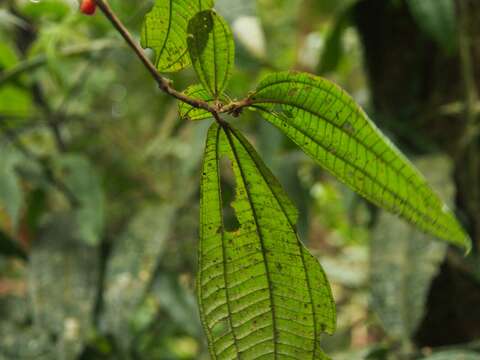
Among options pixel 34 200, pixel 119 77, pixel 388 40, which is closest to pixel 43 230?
pixel 34 200

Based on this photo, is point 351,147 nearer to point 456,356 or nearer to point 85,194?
point 456,356

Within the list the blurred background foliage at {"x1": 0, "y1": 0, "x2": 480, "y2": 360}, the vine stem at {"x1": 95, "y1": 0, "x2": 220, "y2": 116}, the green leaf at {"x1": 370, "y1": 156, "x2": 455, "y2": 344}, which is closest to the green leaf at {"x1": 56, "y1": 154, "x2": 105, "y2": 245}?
the blurred background foliage at {"x1": 0, "y1": 0, "x2": 480, "y2": 360}

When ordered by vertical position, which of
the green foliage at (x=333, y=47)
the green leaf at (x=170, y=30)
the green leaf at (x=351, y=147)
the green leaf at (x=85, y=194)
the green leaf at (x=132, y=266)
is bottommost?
the green leaf at (x=351, y=147)

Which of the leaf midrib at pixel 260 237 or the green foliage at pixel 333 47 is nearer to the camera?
the leaf midrib at pixel 260 237

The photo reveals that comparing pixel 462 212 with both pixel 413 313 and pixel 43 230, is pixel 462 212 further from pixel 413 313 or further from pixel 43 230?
pixel 43 230

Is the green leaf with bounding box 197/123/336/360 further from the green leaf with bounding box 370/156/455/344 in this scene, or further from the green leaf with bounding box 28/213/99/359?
the green leaf with bounding box 28/213/99/359

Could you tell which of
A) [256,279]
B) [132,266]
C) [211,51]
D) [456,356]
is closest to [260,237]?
[256,279]

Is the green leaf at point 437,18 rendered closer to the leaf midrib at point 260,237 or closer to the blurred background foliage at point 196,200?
the blurred background foliage at point 196,200

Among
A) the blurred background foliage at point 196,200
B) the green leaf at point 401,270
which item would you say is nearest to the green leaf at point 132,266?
the blurred background foliage at point 196,200
